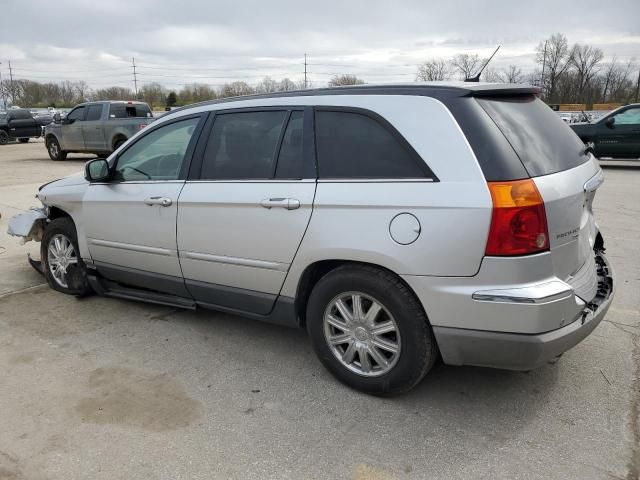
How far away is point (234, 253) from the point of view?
137 inches

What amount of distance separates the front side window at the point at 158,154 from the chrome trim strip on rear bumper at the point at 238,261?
0.59 m

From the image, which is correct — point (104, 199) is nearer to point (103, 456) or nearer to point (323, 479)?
point (103, 456)

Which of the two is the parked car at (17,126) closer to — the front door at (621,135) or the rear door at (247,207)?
the front door at (621,135)

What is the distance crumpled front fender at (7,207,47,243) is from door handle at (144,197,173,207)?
1.77 meters

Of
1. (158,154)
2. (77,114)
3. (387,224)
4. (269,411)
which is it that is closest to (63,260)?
(158,154)

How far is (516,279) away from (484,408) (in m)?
0.88

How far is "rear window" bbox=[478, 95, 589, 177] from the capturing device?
8.96ft

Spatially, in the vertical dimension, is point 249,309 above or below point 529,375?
above

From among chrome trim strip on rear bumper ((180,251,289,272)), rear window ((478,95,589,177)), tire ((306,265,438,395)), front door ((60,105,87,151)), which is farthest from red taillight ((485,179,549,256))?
front door ((60,105,87,151))

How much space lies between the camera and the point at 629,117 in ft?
45.2

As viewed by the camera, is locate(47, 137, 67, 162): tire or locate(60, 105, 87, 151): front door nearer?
locate(60, 105, 87, 151): front door

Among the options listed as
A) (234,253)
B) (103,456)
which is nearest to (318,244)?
(234,253)

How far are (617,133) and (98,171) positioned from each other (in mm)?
13756

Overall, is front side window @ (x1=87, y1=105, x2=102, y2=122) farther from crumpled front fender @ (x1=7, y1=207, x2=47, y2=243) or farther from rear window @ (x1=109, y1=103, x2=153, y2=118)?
crumpled front fender @ (x1=7, y1=207, x2=47, y2=243)
